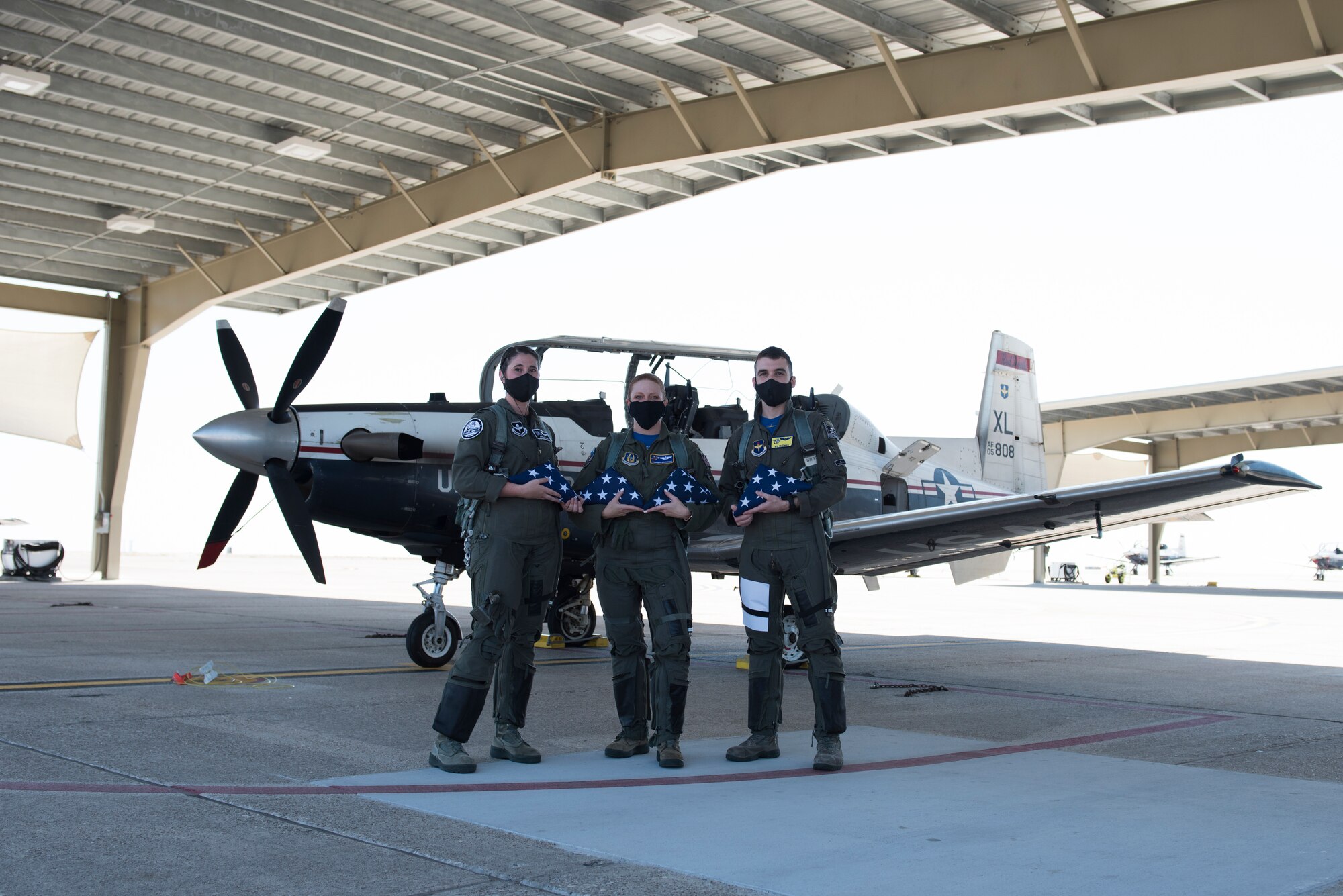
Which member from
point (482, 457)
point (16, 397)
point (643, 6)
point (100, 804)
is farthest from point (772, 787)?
point (16, 397)

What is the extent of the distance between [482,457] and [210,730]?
86.5 inches

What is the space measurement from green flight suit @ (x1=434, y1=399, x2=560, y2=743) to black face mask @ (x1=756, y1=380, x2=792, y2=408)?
41.8 inches

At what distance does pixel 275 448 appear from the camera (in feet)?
27.1

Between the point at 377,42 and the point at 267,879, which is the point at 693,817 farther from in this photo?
the point at 377,42

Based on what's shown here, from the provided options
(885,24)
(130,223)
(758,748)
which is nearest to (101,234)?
(130,223)

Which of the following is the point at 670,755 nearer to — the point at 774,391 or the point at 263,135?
the point at 774,391

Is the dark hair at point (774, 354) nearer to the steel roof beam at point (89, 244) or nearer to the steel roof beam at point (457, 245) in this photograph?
the steel roof beam at point (457, 245)

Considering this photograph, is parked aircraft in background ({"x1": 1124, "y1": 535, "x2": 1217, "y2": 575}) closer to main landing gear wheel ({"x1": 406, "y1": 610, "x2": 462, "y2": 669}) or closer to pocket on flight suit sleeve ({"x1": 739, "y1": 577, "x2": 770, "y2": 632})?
main landing gear wheel ({"x1": 406, "y1": 610, "x2": 462, "y2": 669})

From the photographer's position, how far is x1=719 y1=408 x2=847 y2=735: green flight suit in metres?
5.24

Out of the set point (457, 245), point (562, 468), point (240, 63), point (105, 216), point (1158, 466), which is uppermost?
point (240, 63)

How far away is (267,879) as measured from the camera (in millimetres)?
3252

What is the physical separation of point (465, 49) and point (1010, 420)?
8058 millimetres

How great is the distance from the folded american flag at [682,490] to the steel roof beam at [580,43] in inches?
354

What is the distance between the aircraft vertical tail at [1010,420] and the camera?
13.3 m
